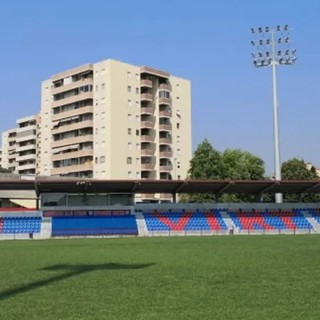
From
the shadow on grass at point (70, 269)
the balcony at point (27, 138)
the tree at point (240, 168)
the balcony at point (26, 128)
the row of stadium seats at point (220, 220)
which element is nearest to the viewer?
the shadow on grass at point (70, 269)

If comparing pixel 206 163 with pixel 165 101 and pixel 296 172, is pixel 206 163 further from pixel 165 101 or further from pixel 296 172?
pixel 165 101

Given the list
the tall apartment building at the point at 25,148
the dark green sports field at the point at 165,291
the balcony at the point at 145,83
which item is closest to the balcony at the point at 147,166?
the balcony at the point at 145,83

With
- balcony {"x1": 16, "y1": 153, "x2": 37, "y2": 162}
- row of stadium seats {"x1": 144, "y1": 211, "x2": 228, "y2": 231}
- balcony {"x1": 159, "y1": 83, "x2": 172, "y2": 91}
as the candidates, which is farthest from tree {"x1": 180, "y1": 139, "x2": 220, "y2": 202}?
balcony {"x1": 16, "y1": 153, "x2": 37, "y2": 162}

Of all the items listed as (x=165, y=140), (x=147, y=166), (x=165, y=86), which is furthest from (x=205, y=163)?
(x=165, y=86)

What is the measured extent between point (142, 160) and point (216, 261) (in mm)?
72360

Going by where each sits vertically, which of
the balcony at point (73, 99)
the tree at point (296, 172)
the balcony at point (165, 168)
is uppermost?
the balcony at point (73, 99)

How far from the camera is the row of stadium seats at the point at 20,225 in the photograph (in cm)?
5078

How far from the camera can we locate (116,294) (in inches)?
467

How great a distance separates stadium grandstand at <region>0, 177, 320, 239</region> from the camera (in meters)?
51.1

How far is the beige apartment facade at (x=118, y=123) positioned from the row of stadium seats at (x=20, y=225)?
35372mm

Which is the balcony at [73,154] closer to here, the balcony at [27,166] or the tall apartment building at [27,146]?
the tall apartment building at [27,146]

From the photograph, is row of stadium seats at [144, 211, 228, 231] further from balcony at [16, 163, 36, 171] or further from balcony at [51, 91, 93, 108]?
balcony at [16, 163, 36, 171]

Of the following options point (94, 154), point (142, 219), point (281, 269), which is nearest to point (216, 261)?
point (281, 269)

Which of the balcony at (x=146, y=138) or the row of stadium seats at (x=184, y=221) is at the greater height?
the balcony at (x=146, y=138)
